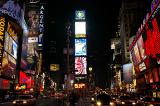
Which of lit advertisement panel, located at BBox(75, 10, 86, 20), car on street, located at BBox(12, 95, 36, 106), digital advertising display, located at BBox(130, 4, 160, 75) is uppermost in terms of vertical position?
lit advertisement panel, located at BBox(75, 10, 86, 20)

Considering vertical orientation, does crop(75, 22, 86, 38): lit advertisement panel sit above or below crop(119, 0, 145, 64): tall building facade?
below

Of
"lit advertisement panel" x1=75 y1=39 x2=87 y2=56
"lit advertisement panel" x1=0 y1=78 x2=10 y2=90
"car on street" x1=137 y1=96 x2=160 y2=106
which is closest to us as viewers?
"car on street" x1=137 y1=96 x2=160 y2=106

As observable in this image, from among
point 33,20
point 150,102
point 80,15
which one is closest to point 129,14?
point 80,15

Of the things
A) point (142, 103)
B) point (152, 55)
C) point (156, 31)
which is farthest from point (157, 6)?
point (142, 103)

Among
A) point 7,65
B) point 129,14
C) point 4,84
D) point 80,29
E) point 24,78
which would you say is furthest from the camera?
point 129,14

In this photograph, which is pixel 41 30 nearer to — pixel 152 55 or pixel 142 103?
pixel 152 55

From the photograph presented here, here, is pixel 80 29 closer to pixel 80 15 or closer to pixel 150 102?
pixel 80 15

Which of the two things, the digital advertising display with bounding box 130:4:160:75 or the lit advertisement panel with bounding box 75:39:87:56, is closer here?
the digital advertising display with bounding box 130:4:160:75

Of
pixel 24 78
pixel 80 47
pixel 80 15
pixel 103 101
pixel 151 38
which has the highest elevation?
pixel 80 15

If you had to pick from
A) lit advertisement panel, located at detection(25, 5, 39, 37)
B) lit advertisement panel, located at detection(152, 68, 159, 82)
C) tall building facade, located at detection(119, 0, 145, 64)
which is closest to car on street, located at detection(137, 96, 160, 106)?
lit advertisement panel, located at detection(152, 68, 159, 82)

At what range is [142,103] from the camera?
2577 cm

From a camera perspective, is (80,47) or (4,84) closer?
(4,84)

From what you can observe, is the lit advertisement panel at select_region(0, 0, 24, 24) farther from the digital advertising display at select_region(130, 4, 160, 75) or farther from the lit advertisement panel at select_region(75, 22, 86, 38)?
the lit advertisement panel at select_region(75, 22, 86, 38)

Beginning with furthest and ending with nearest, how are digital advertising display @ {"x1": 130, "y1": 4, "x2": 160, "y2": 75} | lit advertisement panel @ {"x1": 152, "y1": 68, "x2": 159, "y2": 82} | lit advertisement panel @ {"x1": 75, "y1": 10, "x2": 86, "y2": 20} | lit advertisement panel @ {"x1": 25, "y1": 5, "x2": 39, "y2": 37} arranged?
lit advertisement panel @ {"x1": 75, "y1": 10, "x2": 86, "y2": 20}
lit advertisement panel @ {"x1": 25, "y1": 5, "x2": 39, "y2": 37}
lit advertisement panel @ {"x1": 152, "y1": 68, "x2": 159, "y2": 82}
digital advertising display @ {"x1": 130, "y1": 4, "x2": 160, "y2": 75}
